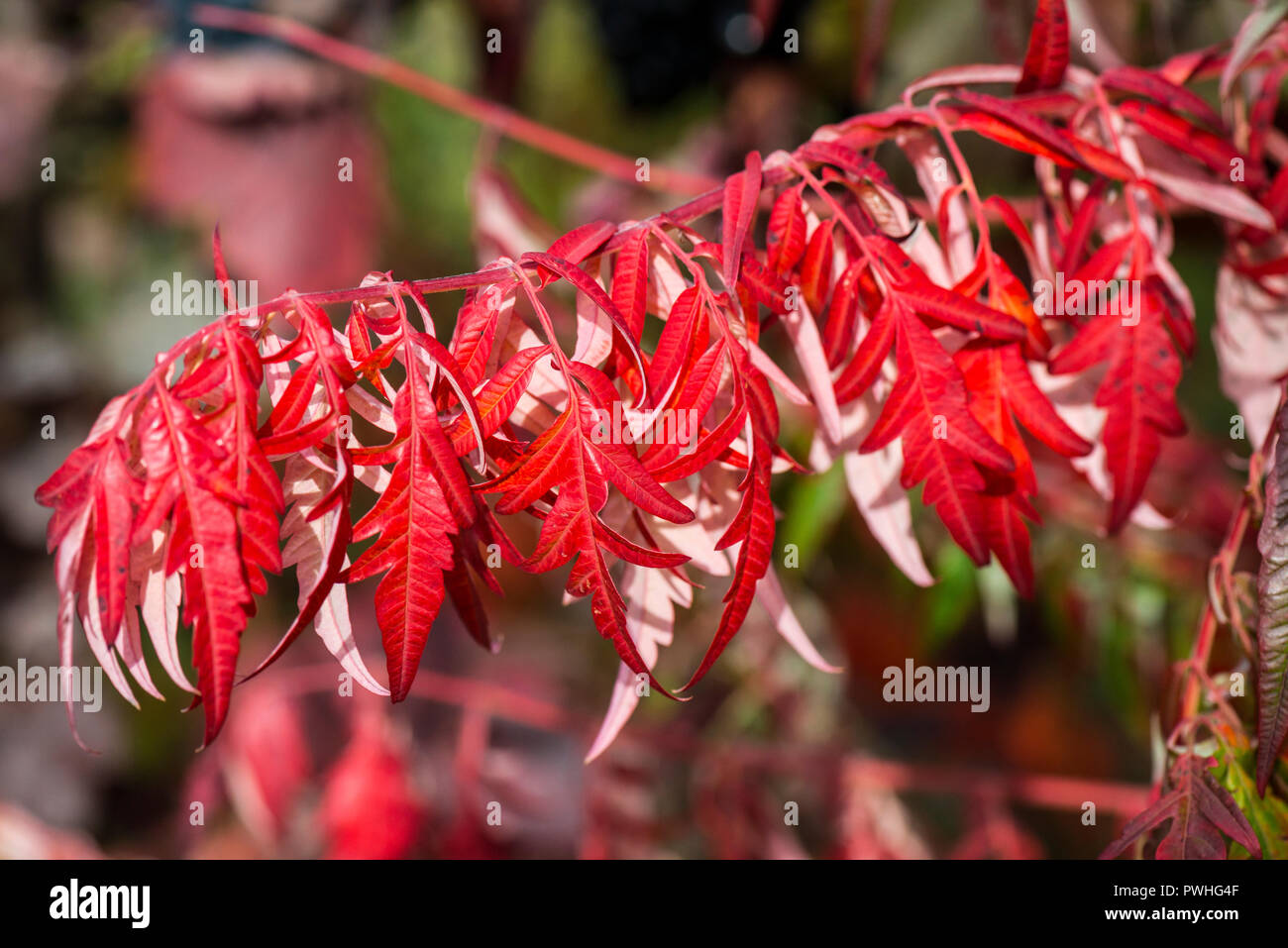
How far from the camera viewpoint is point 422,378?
9.3 inches

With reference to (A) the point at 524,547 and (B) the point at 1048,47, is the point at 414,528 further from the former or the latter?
(A) the point at 524,547

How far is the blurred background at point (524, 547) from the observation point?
0.67 meters

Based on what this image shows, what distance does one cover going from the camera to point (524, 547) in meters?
1.00

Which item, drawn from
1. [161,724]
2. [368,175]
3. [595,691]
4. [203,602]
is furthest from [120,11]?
[203,602]

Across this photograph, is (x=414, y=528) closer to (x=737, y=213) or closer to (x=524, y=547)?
(x=737, y=213)

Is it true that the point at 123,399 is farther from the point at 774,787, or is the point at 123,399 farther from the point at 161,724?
the point at 161,724

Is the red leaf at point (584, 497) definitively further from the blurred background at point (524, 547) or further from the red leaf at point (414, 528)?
the blurred background at point (524, 547)

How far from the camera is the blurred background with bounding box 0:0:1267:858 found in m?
0.67

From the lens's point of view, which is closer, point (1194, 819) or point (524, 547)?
point (1194, 819)

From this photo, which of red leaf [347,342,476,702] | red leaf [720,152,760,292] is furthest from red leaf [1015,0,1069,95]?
red leaf [347,342,476,702]

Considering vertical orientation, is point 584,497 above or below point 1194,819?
above

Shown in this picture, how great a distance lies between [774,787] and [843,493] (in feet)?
0.95

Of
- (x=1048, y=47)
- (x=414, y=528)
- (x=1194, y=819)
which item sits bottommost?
(x=1194, y=819)

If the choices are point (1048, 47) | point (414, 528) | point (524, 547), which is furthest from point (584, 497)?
point (524, 547)
